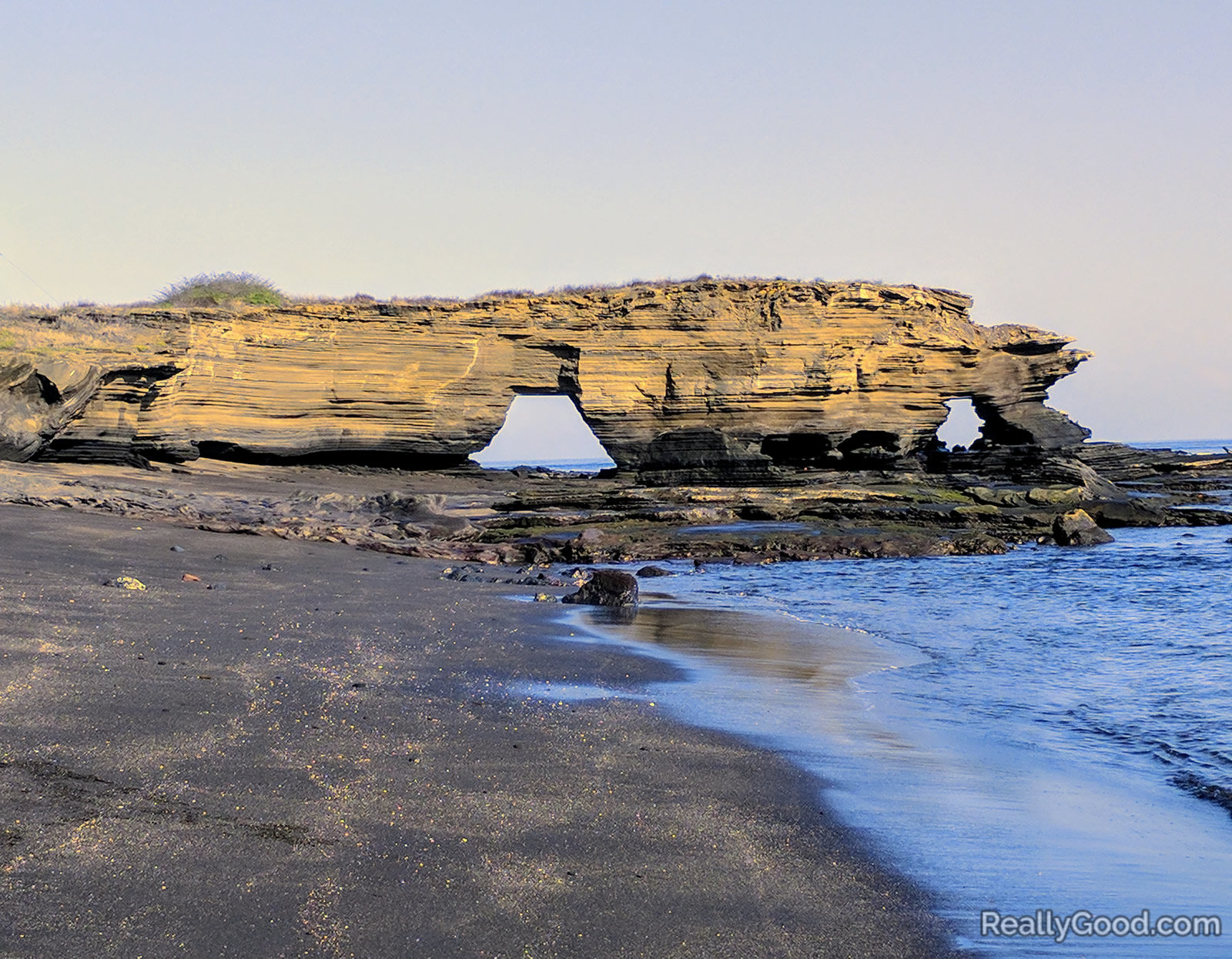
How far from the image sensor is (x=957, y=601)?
11578 mm

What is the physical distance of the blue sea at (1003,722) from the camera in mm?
3260

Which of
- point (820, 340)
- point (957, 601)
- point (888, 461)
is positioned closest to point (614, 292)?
point (820, 340)

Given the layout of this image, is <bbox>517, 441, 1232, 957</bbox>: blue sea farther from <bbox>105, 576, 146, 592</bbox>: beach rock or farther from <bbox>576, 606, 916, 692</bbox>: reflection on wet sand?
<bbox>105, 576, 146, 592</bbox>: beach rock

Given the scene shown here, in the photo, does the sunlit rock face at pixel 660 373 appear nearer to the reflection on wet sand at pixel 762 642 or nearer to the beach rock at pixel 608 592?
the beach rock at pixel 608 592

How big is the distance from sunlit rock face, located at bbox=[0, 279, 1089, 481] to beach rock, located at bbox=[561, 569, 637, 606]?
1690cm

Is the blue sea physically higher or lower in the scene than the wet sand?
lower

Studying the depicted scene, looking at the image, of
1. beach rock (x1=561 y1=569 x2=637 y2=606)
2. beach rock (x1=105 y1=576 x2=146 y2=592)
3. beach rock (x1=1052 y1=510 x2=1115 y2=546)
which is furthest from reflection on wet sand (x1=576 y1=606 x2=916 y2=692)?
beach rock (x1=1052 y1=510 x2=1115 y2=546)

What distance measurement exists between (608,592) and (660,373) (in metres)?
19.5

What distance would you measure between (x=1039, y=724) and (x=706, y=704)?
1977mm

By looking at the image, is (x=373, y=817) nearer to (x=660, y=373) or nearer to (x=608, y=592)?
(x=608, y=592)

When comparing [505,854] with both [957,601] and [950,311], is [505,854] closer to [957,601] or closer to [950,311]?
[957,601]

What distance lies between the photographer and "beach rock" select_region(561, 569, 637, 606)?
10539 mm

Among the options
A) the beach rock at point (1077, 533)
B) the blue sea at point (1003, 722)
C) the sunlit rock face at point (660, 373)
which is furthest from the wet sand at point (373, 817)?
the sunlit rock face at point (660, 373)

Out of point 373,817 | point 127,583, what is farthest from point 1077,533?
point 373,817
